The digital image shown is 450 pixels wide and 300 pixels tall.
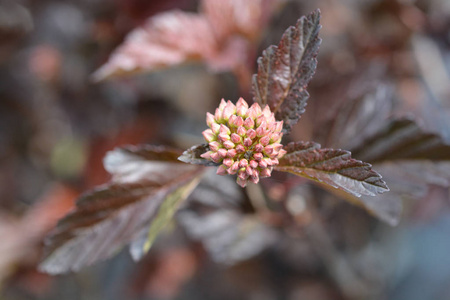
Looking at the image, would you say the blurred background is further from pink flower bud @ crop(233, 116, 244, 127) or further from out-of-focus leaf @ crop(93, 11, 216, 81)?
pink flower bud @ crop(233, 116, 244, 127)

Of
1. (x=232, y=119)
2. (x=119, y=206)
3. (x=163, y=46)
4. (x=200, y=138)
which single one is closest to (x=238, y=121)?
→ (x=232, y=119)

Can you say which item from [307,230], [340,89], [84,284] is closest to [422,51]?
[340,89]

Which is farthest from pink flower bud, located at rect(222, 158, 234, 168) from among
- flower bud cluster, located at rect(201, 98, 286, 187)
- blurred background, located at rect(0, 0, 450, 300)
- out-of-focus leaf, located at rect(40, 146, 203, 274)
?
blurred background, located at rect(0, 0, 450, 300)

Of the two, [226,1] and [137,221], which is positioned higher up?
[226,1]

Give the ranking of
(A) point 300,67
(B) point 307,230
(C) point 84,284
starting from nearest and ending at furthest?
1. (A) point 300,67
2. (B) point 307,230
3. (C) point 84,284

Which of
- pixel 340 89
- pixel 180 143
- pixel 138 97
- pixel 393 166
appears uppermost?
pixel 138 97

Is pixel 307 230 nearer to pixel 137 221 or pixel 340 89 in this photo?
pixel 340 89

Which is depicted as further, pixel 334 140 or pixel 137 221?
pixel 334 140
